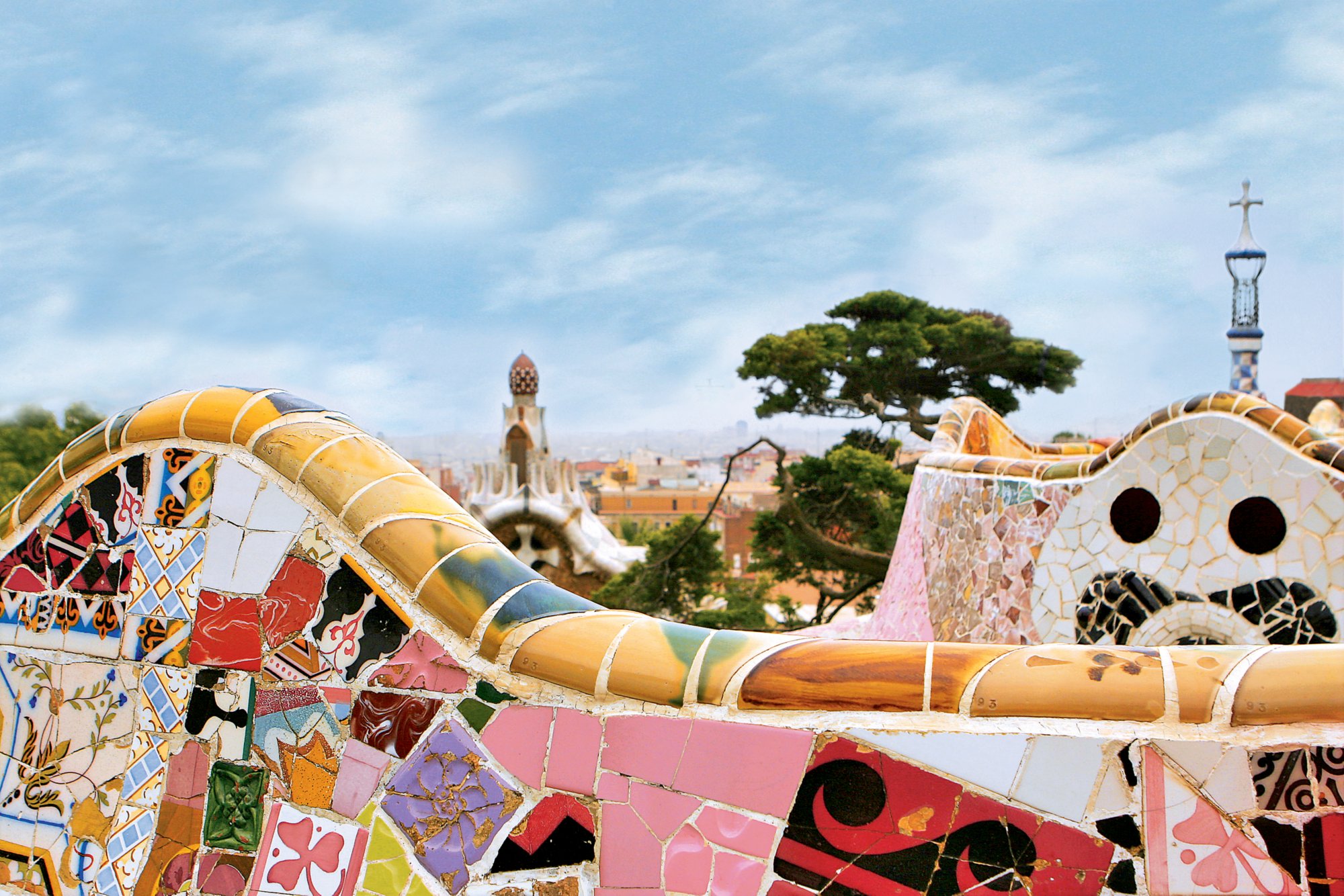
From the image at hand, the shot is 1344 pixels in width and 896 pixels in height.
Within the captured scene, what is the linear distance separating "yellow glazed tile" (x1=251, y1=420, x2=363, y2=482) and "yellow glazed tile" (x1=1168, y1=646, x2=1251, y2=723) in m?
1.36

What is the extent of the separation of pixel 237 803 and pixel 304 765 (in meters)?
0.16

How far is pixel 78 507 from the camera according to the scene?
2068 mm

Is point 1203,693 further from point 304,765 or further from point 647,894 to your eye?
point 304,765

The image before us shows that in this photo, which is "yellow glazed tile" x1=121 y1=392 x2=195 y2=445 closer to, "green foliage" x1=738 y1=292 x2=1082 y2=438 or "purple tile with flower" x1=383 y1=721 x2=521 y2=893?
"purple tile with flower" x1=383 y1=721 x2=521 y2=893

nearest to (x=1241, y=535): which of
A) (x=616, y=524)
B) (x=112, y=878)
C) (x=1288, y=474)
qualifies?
(x=1288, y=474)

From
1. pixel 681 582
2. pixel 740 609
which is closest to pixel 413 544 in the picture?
pixel 740 609

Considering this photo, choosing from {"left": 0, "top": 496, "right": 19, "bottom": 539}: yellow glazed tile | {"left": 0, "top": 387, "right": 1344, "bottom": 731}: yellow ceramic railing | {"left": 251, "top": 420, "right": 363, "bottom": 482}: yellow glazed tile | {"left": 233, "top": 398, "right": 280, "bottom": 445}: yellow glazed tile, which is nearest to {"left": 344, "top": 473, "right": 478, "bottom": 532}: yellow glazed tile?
{"left": 0, "top": 387, "right": 1344, "bottom": 731}: yellow ceramic railing

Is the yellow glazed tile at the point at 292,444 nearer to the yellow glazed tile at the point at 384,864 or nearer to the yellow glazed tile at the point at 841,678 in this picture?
the yellow glazed tile at the point at 384,864

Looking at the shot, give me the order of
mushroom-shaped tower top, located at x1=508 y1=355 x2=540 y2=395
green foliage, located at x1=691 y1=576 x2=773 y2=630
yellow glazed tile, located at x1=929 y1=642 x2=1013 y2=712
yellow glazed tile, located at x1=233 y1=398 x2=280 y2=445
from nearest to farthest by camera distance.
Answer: yellow glazed tile, located at x1=929 y1=642 x2=1013 y2=712, yellow glazed tile, located at x1=233 y1=398 x2=280 y2=445, green foliage, located at x1=691 y1=576 x2=773 y2=630, mushroom-shaped tower top, located at x1=508 y1=355 x2=540 y2=395

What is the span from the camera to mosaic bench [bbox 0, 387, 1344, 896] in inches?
52.3

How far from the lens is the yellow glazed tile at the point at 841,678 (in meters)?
1.42

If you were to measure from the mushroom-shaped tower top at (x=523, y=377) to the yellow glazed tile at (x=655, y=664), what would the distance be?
1726 cm

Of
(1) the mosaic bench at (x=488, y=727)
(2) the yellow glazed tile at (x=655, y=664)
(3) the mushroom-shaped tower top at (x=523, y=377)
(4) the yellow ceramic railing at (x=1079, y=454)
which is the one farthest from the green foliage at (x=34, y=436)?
(2) the yellow glazed tile at (x=655, y=664)

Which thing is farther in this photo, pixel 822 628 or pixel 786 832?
pixel 822 628
